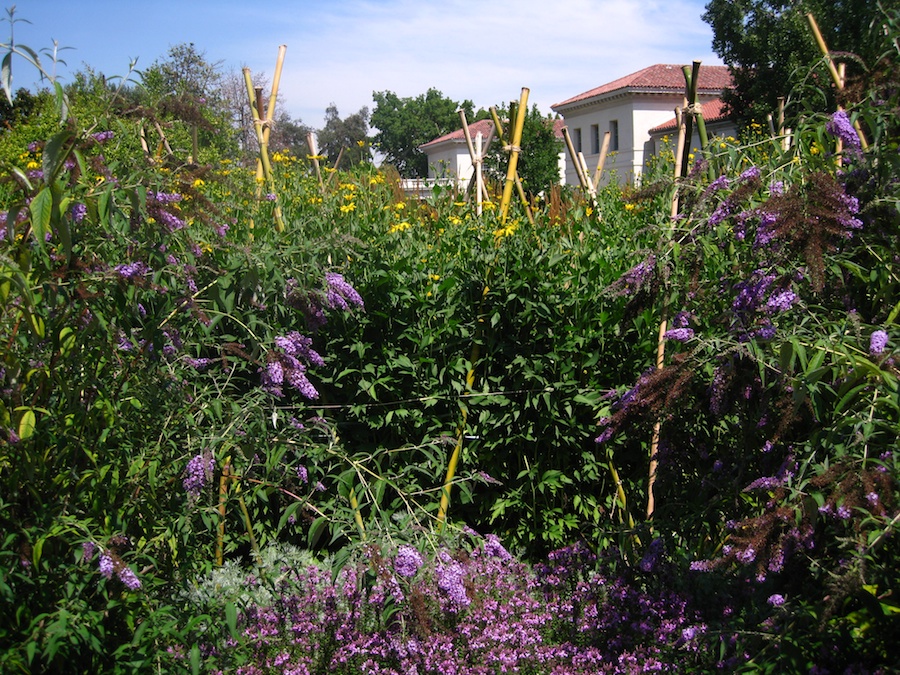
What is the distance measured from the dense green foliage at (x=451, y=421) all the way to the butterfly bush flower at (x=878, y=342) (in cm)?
4

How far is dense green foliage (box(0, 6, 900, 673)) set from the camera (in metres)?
2.14

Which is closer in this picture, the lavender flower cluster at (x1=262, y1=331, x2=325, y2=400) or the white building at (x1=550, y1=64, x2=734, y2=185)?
the lavender flower cluster at (x1=262, y1=331, x2=325, y2=400)

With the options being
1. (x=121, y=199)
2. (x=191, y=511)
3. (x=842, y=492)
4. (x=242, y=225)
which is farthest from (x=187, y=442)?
(x=842, y=492)

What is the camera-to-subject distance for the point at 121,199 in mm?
2361

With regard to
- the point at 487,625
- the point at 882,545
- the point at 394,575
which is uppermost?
the point at 882,545

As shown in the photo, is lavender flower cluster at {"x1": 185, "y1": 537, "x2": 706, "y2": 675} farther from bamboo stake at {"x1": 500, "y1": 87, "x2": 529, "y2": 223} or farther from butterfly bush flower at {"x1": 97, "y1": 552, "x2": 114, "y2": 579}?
bamboo stake at {"x1": 500, "y1": 87, "x2": 529, "y2": 223}

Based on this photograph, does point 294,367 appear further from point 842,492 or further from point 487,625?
point 842,492

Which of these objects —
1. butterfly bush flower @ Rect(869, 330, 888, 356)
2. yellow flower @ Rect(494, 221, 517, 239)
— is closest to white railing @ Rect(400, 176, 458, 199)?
yellow flower @ Rect(494, 221, 517, 239)

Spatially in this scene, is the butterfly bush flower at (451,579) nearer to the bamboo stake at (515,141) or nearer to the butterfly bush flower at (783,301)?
the butterfly bush flower at (783,301)

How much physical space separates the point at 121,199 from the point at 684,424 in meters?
1.98

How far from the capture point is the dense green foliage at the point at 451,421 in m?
2.14

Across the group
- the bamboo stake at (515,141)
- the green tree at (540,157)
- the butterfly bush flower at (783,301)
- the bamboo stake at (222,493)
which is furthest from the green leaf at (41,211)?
the green tree at (540,157)

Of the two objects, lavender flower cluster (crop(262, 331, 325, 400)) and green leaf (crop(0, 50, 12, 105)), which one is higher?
green leaf (crop(0, 50, 12, 105))

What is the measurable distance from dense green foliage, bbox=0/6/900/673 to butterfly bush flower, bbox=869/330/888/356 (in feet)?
0.14
